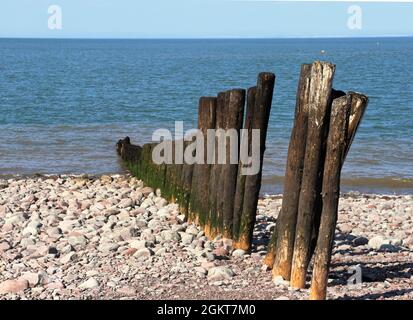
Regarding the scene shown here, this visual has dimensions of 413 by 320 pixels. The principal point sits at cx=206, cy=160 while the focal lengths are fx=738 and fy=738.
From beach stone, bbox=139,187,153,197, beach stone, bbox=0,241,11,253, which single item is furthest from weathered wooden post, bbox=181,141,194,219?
beach stone, bbox=0,241,11,253

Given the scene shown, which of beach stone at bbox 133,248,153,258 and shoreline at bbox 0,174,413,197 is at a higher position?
beach stone at bbox 133,248,153,258

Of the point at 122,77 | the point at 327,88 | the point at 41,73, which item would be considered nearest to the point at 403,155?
the point at 327,88

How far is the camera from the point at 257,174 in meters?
8.45

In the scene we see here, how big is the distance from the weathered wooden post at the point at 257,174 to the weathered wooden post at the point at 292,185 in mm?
828

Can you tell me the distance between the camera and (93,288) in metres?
7.35

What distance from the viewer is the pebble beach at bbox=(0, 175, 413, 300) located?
24.0 ft

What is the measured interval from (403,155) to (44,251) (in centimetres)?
1480

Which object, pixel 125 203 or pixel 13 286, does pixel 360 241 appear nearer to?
pixel 125 203

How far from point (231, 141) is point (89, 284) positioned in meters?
2.48

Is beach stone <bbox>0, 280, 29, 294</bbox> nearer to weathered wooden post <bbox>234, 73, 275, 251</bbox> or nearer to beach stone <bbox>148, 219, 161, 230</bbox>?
weathered wooden post <bbox>234, 73, 275, 251</bbox>

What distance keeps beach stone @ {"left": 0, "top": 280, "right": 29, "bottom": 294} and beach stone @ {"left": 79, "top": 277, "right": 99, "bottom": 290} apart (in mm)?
552

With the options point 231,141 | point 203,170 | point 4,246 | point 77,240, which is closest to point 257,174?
point 231,141

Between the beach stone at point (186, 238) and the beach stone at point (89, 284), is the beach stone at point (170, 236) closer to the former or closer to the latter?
the beach stone at point (186, 238)

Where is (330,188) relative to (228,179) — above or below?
above
